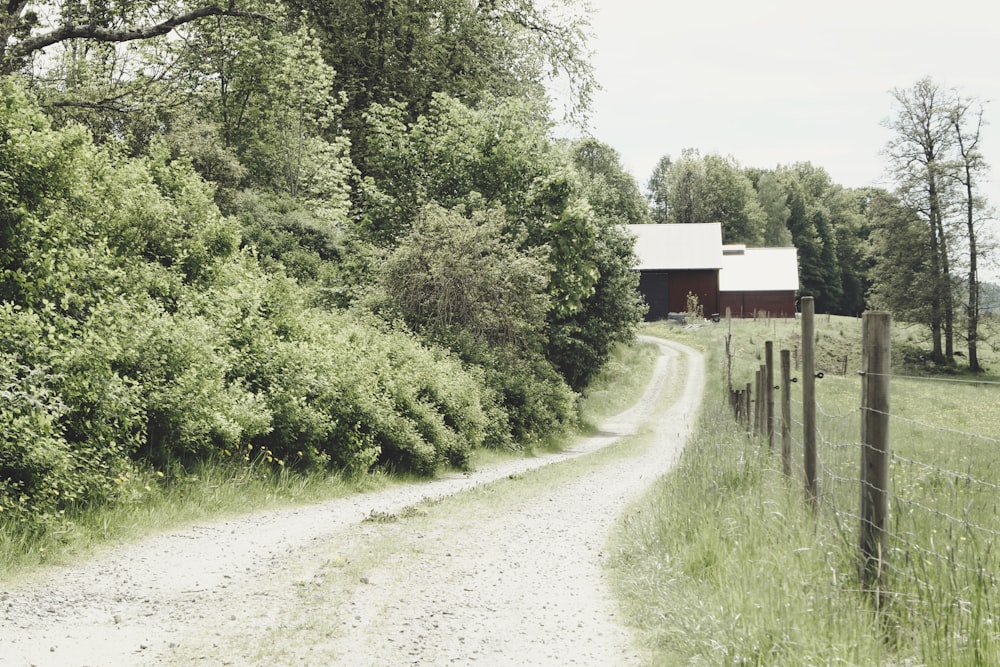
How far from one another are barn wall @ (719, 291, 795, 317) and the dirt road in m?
71.0

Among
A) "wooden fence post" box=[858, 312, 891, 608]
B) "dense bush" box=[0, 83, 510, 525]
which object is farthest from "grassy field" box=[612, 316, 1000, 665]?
"dense bush" box=[0, 83, 510, 525]

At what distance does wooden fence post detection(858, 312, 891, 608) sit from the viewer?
5164mm

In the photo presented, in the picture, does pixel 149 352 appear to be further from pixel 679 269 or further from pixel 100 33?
pixel 679 269

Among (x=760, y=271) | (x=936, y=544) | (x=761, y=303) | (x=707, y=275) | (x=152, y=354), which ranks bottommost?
(x=936, y=544)

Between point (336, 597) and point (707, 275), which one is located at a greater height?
point (707, 275)

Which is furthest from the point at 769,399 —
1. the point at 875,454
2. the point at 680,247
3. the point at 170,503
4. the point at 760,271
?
the point at 760,271

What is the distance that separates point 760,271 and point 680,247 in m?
8.97

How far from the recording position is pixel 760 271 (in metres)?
80.6

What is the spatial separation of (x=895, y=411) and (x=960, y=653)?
26.7m

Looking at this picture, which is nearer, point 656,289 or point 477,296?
point 477,296

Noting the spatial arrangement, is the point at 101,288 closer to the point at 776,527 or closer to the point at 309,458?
the point at 309,458

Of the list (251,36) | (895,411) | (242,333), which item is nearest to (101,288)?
(242,333)

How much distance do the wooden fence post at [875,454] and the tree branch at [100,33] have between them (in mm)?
16218

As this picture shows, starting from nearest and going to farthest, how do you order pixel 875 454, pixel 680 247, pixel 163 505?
pixel 875 454 < pixel 163 505 < pixel 680 247
